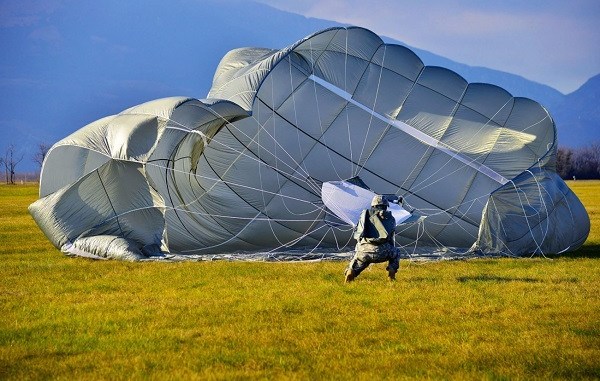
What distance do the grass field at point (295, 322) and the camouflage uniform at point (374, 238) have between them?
1.09 feet

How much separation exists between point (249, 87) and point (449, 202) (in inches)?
196

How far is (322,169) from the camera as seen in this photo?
18156mm

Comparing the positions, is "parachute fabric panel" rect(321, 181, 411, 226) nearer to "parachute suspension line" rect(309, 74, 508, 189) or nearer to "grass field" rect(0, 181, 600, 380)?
"grass field" rect(0, 181, 600, 380)

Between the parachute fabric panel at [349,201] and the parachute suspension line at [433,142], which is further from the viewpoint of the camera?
the parachute suspension line at [433,142]

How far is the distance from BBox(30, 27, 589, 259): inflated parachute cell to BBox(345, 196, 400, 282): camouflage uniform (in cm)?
293

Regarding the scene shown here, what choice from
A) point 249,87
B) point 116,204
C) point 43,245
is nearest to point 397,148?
point 249,87

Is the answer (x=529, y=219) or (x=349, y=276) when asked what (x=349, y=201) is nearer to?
(x=349, y=276)

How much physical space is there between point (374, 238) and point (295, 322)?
3.12 meters

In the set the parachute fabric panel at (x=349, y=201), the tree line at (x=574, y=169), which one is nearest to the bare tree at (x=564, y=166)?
the tree line at (x=574, y=169)

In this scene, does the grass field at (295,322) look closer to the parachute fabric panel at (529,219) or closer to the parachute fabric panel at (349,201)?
the parachute fabric panel at (349,201)

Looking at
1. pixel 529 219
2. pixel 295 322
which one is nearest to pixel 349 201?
pixel 529 219

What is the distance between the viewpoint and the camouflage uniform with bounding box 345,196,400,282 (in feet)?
40.1

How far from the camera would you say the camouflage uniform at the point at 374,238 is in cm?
1223

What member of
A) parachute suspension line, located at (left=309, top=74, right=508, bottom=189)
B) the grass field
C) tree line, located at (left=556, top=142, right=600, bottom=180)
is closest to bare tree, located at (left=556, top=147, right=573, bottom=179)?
tree line, located at (left=556, top=142, right=600, bottom=180)
